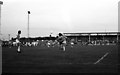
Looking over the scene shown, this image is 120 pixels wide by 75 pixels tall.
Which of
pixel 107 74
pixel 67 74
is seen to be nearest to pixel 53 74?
pixel 67 74

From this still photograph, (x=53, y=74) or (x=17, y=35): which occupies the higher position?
(x=17, y=35)

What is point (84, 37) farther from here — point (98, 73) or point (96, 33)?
point (98, 73)

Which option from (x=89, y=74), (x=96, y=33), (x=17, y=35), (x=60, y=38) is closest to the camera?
(x=89, y=74)

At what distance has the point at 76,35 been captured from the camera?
11644 cm

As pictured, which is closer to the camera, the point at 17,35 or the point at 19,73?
the point at 19,73

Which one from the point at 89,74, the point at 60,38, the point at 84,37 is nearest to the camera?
the point at 89,74

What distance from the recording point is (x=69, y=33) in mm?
112750

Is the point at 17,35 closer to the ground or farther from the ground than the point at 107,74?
farther from the ground

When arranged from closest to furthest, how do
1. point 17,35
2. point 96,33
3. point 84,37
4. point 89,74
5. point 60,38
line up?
point 89,74 < point 17,35 < point 60,38 < point 96,33 < point 84,37

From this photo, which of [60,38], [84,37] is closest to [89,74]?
[60,38]

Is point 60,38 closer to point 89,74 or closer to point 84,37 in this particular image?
point 89,74

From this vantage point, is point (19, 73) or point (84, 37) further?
point (84, 37)

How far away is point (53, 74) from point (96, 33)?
103136 millimetres

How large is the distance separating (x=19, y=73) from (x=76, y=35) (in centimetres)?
10887
